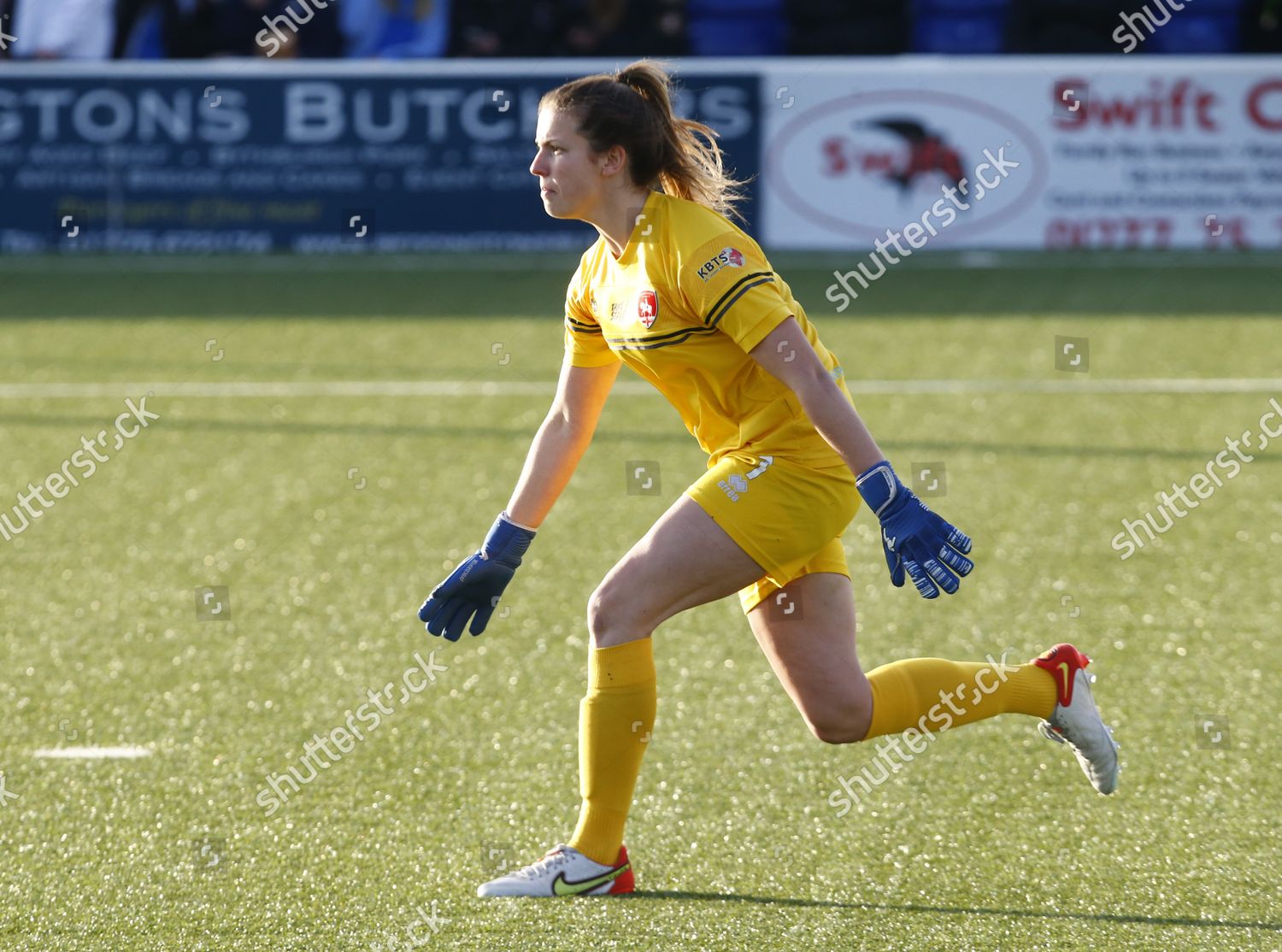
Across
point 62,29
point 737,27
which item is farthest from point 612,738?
point 737,27

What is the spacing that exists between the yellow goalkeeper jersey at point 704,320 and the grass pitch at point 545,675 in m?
0.96

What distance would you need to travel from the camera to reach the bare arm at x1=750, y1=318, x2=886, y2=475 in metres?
2.99

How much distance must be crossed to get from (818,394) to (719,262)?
0.31 metres

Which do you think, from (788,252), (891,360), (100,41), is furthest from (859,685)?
(100,41)

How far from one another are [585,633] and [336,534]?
1.49 meters

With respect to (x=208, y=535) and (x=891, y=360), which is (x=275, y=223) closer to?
(x=891, y=360)

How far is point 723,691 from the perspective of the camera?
181 inches

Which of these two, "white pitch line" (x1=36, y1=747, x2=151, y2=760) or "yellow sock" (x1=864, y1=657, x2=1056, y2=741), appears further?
"white pitch line" (x1=36, y1=747, x2=151, y2=760)

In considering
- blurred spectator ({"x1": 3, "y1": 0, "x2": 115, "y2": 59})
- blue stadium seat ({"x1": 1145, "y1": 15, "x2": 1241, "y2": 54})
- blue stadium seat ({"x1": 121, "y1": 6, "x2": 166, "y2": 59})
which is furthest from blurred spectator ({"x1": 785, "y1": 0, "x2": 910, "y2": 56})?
blurred spectator ({"x1": 3, "y1": 0, "x2": 115, "y2": 59})

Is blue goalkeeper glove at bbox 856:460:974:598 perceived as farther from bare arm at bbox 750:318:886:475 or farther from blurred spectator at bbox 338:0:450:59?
blurred spectator at bbox 338:0:450:59

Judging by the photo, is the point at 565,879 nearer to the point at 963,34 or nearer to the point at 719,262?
the point at 719,262

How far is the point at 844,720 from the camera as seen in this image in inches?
133

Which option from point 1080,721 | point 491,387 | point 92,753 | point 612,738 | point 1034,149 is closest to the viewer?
point 612,738

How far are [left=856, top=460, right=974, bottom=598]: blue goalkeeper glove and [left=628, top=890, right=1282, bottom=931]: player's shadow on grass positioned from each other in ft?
2.33
